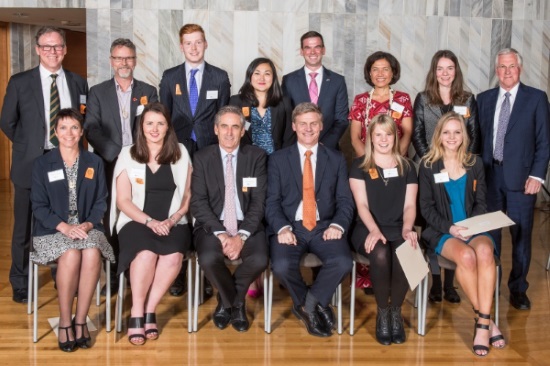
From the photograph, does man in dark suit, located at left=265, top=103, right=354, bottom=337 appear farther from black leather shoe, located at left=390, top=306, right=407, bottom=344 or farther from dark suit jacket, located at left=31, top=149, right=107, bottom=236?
dark suit jacket, located at left=31, top=149, right=107, bottom=236

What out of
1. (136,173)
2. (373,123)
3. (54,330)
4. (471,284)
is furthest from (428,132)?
(54,330)

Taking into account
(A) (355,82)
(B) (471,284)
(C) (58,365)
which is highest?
(A) (355,82)

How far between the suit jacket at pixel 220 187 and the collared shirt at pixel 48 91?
42.0 inches

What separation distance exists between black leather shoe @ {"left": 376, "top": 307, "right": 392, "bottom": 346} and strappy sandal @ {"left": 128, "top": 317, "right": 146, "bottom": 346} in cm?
140

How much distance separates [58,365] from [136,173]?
1.27 metres

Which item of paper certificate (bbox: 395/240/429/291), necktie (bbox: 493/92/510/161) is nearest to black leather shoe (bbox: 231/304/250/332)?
paper certificate (bbox: 395/240/429/291)

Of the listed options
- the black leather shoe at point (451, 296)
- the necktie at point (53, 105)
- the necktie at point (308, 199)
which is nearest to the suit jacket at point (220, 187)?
the necktie at point (308, 199)

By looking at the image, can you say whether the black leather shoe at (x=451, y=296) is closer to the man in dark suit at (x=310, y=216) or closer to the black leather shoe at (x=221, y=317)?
the man in dark suit at (x=310, y=216)

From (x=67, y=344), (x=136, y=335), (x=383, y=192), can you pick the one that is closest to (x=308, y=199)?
(x=383, y=192)

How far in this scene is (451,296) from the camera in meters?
5.23

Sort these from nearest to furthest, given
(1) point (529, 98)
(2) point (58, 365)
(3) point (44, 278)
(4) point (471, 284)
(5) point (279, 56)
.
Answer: (2) point (58, 365)
(4) point (471, 284)
(1) point (529, 98)
(3) point (44, 278)
(5) point (279, 56)

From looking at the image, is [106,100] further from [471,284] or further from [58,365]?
[471,284]

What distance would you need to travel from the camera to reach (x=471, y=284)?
4.37m

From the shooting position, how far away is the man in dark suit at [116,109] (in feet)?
16.5
